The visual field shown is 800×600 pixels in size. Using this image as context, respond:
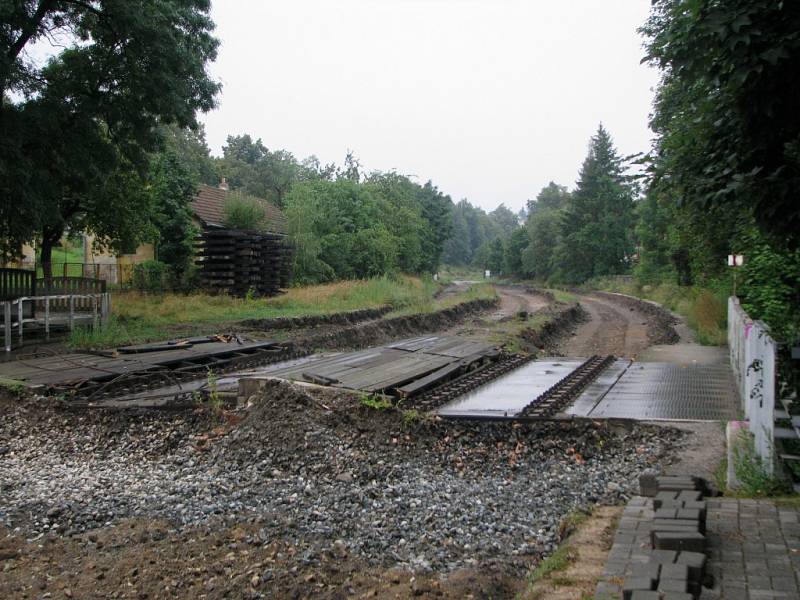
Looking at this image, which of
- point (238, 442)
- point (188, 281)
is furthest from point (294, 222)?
point (238, 442)

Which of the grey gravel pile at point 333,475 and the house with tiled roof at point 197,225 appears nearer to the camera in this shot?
the grey gravel pile at point 333,475

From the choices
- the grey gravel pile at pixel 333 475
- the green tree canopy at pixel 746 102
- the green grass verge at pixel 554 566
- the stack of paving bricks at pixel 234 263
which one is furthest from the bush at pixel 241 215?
the green grass verge at pixel 554 566

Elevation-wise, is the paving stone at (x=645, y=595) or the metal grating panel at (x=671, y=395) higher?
the paving stone at (x=645, y=595)

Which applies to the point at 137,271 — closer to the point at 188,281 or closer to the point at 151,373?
the point at 188,281

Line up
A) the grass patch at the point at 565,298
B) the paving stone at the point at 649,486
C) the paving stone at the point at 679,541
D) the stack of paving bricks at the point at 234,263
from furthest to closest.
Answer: the grass patch at the point at 565,298 → the stack of paving bricks at the point at 234,263 → the paving stone at the point at 649,486 → the paving stone at the point at 679,541

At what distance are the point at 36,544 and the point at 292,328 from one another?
1501cm

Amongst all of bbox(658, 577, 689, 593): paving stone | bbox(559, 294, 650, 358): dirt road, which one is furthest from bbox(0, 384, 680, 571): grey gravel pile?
bbox(559, 294, 650, 358): dirt road

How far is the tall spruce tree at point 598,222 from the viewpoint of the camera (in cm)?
6144

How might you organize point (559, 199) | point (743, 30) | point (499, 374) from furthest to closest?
point (559, 199)
point (499, 374)
point (743, 30)

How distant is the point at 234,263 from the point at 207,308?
4.55 m

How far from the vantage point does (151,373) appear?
490 inches

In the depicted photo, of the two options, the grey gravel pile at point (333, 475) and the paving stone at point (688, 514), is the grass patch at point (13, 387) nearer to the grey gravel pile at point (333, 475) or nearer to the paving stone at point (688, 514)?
the grey gravel pile at point (333, 475)

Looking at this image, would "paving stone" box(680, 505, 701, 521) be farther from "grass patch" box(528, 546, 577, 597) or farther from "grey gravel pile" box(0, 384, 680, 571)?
"grey gravel pile" box(0, 384, 680, 571)

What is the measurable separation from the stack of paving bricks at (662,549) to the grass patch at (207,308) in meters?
13.2
